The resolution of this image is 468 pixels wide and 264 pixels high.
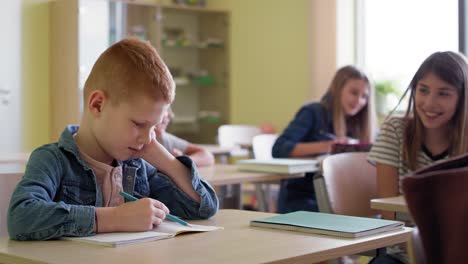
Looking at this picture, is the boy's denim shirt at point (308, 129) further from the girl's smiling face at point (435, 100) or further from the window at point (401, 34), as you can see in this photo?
the girl's smiling face at point (435, 100)

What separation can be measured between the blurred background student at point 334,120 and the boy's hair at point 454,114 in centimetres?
135

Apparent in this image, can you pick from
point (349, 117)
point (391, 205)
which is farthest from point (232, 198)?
point (391, 205)

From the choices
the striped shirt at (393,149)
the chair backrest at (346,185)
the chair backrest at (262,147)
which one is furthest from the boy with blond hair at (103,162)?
the chair backrest at (262,147)

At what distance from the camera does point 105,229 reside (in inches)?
62.4

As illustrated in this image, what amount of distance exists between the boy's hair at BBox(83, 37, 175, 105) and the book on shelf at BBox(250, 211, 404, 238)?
0.38 meters

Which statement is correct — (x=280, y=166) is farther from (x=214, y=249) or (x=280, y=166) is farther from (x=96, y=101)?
(x=214, y=249)

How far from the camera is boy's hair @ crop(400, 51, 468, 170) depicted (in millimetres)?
2600

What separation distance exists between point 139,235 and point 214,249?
0.64 feet

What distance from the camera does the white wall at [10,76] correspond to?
5.86m

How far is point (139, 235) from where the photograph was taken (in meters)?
1.55

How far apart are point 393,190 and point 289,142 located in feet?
5.12

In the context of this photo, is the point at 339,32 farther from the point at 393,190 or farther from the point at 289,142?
the point at 393,190

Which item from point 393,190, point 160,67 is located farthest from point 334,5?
point 160,67

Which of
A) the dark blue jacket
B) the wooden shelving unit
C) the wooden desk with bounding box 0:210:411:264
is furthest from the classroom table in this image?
the wooden shelving unit
